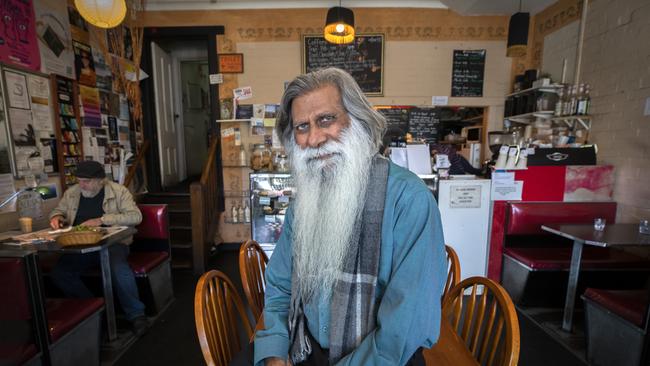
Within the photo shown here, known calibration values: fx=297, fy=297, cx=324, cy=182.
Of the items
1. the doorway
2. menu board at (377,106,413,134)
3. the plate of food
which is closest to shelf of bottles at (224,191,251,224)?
the doorway

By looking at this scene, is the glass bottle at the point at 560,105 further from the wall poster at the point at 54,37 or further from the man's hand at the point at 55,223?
the wall poster at the point at 54,37

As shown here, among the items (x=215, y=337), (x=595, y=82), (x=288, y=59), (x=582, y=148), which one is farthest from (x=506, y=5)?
(x=215, y=337)

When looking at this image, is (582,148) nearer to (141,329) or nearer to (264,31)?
(264,31)

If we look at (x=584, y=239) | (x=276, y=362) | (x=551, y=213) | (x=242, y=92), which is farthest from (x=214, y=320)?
(x=242, y=92)

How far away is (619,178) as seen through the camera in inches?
115

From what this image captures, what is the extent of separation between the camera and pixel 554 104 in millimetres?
3512

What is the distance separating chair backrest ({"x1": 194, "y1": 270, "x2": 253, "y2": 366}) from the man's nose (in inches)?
26.3

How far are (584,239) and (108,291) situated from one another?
3.64 m

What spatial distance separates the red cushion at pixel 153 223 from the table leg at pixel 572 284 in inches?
144

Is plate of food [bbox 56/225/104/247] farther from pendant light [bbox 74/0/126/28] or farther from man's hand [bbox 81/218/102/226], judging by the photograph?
pendant light [bbox 74/0/126/28]

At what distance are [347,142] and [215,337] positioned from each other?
917 millimetres

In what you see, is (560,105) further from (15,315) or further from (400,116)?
(15,315)

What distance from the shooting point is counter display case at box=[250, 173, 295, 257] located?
143 inches

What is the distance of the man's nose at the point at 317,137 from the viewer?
3.63ft
